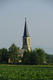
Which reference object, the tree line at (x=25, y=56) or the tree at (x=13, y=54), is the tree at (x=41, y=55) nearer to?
the tree line at (x=25, y=56)

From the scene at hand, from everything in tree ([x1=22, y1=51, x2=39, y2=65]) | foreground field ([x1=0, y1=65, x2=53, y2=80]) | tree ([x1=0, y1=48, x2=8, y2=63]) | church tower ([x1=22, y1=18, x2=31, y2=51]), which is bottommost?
foreground field ([x1=0, y1=65, x2=53, y2=80])

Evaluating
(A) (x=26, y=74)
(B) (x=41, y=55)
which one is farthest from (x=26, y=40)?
(A) (x=26, y=74)

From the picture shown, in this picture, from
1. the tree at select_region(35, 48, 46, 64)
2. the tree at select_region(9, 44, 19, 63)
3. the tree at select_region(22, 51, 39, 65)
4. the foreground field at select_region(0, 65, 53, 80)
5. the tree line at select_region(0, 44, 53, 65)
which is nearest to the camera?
the foreground field at select_region(0, 65, 53, 80)

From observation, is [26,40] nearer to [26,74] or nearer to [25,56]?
[25,56]

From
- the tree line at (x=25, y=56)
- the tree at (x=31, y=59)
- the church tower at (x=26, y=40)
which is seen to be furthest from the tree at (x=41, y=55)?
the church tower at (x=26, y=40)

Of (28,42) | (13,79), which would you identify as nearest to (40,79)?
(13,79)

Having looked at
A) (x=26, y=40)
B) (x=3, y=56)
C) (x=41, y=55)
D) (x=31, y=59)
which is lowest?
(x=31, y=59)

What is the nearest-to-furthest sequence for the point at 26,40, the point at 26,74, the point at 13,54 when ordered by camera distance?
Answer: the point at 26,74 < the point at 13,54 < the point at 26,40

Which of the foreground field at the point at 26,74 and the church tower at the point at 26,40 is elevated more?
the church tower at the point at 26,40

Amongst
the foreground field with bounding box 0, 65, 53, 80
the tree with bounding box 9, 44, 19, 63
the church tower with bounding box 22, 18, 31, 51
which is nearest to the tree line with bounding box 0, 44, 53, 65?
the tree with bounding box 9, 44, 19, 63

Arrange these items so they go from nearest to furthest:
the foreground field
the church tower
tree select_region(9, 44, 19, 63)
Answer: the foreground field < tree select_region(9, 44, 19, 63) < the church tower

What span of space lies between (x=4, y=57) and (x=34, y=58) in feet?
58.6

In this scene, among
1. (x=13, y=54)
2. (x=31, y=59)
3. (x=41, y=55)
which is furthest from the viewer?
(x=13, y=54)

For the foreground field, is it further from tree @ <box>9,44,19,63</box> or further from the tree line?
tree @ <box>9,44,19,63</box>
